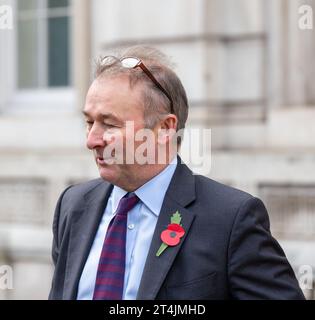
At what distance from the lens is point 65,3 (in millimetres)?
8391

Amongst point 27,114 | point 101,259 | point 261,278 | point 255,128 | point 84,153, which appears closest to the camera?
point 261,278

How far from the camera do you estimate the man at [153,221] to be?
261 cm

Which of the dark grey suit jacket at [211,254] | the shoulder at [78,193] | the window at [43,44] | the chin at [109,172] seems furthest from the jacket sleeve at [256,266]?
the window at [43,44]

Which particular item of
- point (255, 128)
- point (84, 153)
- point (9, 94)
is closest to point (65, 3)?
point (9, 94)

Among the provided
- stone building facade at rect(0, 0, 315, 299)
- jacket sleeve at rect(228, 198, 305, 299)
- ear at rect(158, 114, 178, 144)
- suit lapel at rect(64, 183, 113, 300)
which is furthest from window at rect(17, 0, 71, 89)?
jacket sleeve at rect(228, 198, 305, 299)

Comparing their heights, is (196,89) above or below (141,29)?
below

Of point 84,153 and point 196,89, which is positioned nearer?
point 196,89

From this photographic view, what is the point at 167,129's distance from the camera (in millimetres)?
2838

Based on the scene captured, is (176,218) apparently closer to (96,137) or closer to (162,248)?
(162,248)

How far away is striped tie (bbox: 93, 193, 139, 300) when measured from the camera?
2.70 meters

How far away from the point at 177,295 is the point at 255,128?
4.50 m

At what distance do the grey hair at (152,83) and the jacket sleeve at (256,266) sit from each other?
421mm

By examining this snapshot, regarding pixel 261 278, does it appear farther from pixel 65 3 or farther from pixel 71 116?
pixel 65 3

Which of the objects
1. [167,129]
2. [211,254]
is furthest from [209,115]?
[211,254]
